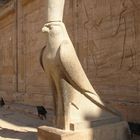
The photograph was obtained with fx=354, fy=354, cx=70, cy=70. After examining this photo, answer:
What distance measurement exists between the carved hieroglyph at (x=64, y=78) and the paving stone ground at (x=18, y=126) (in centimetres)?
174

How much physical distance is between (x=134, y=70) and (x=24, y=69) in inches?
259

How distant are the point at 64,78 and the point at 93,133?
0.93m

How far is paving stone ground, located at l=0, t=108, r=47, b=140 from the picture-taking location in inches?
286

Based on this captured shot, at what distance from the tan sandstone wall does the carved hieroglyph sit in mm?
1767

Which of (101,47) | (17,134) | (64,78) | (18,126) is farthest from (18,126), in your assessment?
(64,78)

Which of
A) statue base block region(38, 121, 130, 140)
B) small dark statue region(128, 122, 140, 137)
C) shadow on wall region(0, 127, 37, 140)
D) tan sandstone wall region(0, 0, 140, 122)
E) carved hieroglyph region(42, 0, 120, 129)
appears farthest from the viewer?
tan sandstone wall region(0, 0, 140, 122)

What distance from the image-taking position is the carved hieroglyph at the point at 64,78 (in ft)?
17.3

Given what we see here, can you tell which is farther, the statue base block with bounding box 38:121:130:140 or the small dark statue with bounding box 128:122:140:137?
the small dark statue with bounding box 128:122:140:137

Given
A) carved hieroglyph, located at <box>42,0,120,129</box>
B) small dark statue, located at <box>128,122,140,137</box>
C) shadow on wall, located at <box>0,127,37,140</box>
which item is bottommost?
shadow on wall, located at <box>0,127,37,140</box>

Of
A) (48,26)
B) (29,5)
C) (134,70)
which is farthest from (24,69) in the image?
(48,26)

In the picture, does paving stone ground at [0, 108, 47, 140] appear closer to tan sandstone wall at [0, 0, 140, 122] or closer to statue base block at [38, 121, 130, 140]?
tan sandstone wall at [0, 0, 140, 122]

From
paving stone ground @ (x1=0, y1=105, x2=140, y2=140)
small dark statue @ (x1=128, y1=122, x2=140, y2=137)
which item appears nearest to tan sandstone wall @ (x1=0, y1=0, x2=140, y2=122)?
small dark statue @ (x1=128, y1=122, x2=140, y2=137)

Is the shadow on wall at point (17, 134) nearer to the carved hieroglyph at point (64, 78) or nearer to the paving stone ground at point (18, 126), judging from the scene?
the paving stone ground at point (18, 126)

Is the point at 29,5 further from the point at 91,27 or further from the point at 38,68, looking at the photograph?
the point at 91,27
